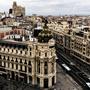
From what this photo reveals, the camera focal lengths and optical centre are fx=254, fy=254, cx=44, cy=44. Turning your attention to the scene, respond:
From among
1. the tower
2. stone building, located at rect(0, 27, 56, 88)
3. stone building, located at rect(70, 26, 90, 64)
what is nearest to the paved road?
stone building, located at rect(0, 27, 56, 88)

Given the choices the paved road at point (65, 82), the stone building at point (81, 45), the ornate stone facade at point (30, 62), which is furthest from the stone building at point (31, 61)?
the stone building at point (81, 45)

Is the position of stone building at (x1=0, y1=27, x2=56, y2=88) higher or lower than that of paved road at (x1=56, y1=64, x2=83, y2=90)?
higher

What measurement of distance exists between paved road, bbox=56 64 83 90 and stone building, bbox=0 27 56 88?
11.1 ft

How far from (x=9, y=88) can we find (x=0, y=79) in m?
13.5

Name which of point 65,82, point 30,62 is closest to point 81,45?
point 65,82

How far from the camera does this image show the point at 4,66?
10856 centimetres

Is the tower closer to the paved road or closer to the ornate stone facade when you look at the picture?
the ornate stone facade

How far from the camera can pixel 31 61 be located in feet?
324

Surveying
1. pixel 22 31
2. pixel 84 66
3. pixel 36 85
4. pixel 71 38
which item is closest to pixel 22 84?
pixel 36 85

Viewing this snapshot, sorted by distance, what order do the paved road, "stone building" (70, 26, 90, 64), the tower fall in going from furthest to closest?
"stone building" (70, 26, 90, 64) → the tower → the paved road

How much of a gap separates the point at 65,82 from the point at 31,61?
53.9ft

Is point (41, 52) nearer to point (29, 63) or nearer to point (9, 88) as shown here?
point (29, 63)

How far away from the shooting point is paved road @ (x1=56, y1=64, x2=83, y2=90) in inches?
3759

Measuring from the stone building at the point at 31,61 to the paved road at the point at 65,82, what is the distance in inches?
133
